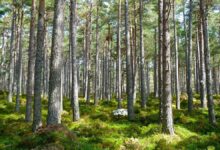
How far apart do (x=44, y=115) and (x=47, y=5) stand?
1378cm

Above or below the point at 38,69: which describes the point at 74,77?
below

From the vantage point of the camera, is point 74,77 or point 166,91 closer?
point 166,91

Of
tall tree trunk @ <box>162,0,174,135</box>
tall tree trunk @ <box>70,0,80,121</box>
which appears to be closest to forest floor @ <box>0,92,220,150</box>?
tall tree trunk @ <box>162,0,174,135</box>

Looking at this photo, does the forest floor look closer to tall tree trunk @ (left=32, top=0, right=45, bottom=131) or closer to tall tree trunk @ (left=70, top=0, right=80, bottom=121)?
tall tree trunk @ (left=70, top=0, right=80, bottom=121)

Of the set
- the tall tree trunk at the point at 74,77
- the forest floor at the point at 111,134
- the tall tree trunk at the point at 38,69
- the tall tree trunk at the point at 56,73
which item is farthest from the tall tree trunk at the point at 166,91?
the tall tree trunk at the point at 74,77

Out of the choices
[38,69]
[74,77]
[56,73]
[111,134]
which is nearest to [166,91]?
[111,134]

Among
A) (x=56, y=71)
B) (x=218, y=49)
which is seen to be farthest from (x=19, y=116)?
(x=218, y=49)

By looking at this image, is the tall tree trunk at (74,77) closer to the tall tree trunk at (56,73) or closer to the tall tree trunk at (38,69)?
the tall tree trunk at (38,69)

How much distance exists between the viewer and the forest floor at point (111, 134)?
1012cm

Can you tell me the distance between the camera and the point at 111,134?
45.5ft

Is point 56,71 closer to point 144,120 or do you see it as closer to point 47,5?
point 144,120

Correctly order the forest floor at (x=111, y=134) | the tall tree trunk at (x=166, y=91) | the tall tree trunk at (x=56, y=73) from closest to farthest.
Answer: the forest floor at (x=111, y=134) < the tall tree trunk at (x=56, y=73) < the tall tree trunk at (x=166, y=91)

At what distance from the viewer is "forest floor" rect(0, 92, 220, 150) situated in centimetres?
1012

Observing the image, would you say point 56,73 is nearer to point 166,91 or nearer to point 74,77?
point 166,91
